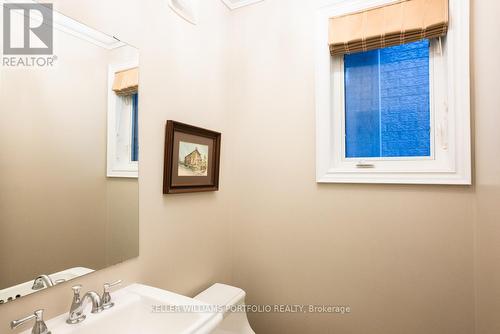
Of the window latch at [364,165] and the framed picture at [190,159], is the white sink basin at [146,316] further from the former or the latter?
the window latch at [364,165]

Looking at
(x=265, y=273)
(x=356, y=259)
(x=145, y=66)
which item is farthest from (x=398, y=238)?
(x=145, y=66)

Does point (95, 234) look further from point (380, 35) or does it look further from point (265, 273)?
point (380, 35)

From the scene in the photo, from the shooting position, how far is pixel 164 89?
1.22 meters

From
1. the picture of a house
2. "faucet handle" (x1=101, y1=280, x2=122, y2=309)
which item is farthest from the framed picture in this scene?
"faucet handle" (x1=101, y1=280, x2=122, y2=309)

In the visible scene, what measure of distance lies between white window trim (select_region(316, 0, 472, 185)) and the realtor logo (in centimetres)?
123

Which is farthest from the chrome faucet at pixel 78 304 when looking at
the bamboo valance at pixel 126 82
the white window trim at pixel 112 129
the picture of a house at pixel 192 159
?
the bamboo valance at pixel 126 82

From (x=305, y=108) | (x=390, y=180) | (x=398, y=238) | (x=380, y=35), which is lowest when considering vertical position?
(x=398, y=238)

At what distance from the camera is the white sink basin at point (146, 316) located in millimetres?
822

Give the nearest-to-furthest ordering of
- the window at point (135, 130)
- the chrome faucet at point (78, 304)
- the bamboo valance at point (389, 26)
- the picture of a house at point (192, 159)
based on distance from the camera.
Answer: the chrome faucet at point (78, 304), the window at point (135, 130), the bamboo valance at point (389, 26), the picture of a house at point (192, 159)

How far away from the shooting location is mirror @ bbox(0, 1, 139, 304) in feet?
2.49

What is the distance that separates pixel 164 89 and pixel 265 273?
1252mm

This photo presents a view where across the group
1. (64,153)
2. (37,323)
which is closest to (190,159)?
(64,153)

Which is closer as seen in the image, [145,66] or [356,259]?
[145,66]

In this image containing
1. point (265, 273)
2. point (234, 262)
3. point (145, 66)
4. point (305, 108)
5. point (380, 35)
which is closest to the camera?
point (145, 66)
